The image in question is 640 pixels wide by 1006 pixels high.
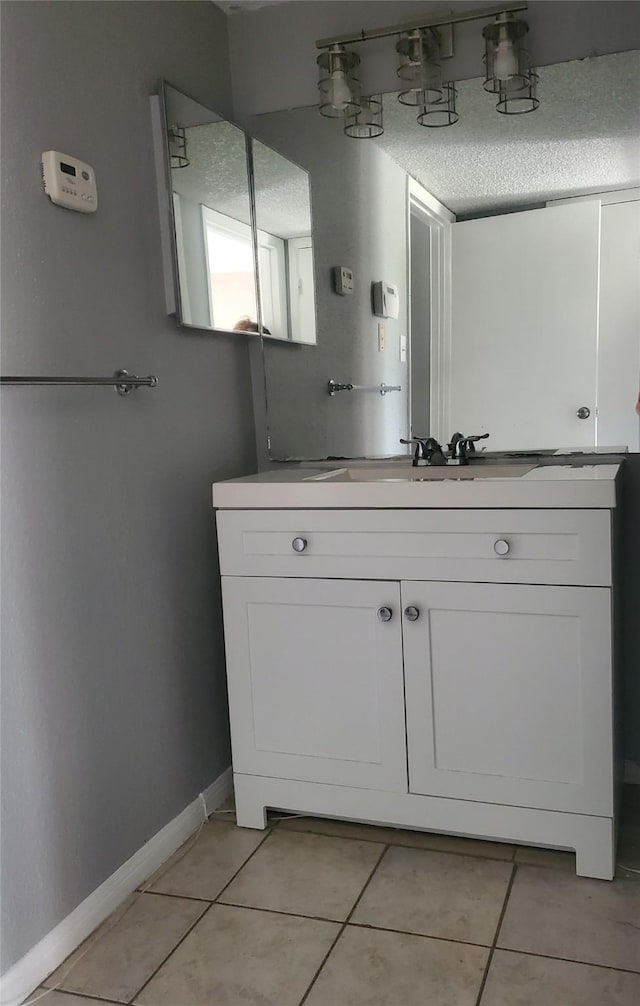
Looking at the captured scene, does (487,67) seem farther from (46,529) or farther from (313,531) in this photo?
(46,529)

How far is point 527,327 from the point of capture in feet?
6.76

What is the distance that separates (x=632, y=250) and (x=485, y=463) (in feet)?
2.04

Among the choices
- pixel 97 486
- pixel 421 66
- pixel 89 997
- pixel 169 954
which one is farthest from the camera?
pixel 421 66

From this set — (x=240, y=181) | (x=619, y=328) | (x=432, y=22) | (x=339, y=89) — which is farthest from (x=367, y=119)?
(x=619, y=328)

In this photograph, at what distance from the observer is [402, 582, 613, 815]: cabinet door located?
168 cm

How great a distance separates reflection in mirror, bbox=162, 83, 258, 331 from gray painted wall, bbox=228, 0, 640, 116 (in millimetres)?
190

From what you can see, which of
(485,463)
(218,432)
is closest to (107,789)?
(218,432)

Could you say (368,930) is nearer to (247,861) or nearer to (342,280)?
(247,861)

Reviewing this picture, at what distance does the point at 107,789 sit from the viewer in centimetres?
174

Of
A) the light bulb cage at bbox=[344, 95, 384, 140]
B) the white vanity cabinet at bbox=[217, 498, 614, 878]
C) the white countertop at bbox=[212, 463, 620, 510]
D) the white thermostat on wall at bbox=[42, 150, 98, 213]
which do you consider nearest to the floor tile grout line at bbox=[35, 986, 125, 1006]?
the white vanity cabinet at bbox=[217, 498, 614, 878]

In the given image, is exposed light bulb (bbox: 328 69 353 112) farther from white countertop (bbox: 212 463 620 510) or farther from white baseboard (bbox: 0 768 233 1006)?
white baseboard (bbox: 0 768 233 1006)

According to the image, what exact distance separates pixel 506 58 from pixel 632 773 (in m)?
1.81

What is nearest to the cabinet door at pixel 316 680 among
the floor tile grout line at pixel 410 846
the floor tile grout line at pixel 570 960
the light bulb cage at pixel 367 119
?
the floor tile grout line at pixel 410 846

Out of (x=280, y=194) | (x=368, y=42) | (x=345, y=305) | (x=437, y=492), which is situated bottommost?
(x=437, y=492)
